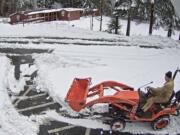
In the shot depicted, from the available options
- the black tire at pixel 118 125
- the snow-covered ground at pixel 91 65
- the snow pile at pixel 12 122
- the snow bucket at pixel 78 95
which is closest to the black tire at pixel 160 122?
the snow-covered ground at pixel 91 65

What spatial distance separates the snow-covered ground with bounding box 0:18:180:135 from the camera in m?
11.1

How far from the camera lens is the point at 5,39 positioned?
71.6 feet

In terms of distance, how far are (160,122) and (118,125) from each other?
4.00 ft

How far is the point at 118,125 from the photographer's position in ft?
34.9

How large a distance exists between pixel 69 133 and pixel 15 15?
26.9 meters

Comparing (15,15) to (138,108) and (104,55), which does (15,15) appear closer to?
(104,55)

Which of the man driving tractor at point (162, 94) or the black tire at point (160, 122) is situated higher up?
the man driving tractor at point (162, 94)

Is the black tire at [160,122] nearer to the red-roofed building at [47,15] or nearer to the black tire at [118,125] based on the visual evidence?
the black tire at [118,125]

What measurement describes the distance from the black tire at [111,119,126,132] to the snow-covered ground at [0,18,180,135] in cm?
32

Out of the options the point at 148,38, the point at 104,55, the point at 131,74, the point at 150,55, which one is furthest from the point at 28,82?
the point at 148,38

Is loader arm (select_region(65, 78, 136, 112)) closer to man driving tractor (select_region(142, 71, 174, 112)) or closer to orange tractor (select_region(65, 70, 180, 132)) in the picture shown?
orange tractor (select_region(65, 70, 180, 132))

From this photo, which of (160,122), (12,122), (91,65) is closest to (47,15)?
(91,65)

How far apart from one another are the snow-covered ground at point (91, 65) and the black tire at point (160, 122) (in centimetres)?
15

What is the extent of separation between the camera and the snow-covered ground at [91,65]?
1108 centimetres
